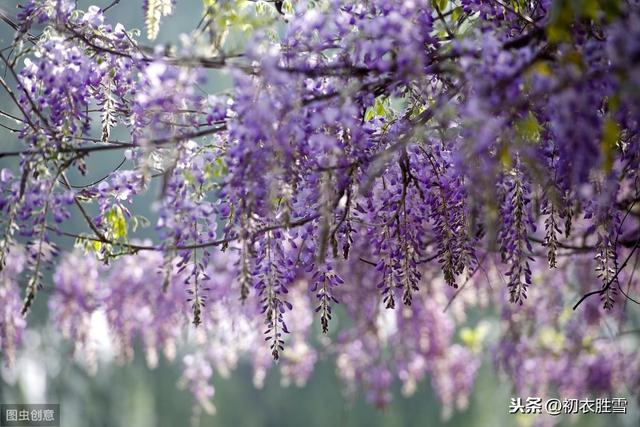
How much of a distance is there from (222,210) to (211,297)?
4632 millimetres

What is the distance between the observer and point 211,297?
7.14 metres

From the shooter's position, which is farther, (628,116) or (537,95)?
(628,116)

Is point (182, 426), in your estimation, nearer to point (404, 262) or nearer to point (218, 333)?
point (218, 333)

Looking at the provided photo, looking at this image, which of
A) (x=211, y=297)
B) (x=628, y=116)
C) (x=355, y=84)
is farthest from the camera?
(x=211, y=297)

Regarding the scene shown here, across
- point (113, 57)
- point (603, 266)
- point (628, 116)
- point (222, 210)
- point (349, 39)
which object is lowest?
point (603, 266)

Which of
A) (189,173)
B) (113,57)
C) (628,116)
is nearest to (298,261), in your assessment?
(189,173)

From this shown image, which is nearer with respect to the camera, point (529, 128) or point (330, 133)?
point (529, 128)

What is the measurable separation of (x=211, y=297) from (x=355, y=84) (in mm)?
5058

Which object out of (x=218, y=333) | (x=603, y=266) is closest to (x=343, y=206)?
(x=603, y=266)

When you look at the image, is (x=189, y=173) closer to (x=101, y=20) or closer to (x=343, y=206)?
(x=343, y=206)

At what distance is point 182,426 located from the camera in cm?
1349

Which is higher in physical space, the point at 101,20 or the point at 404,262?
the point at 101,20

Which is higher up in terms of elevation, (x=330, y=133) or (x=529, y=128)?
(x=330, y=133)

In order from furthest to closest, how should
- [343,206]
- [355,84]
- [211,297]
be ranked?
[211,297]
[343,206]
[355,84]
